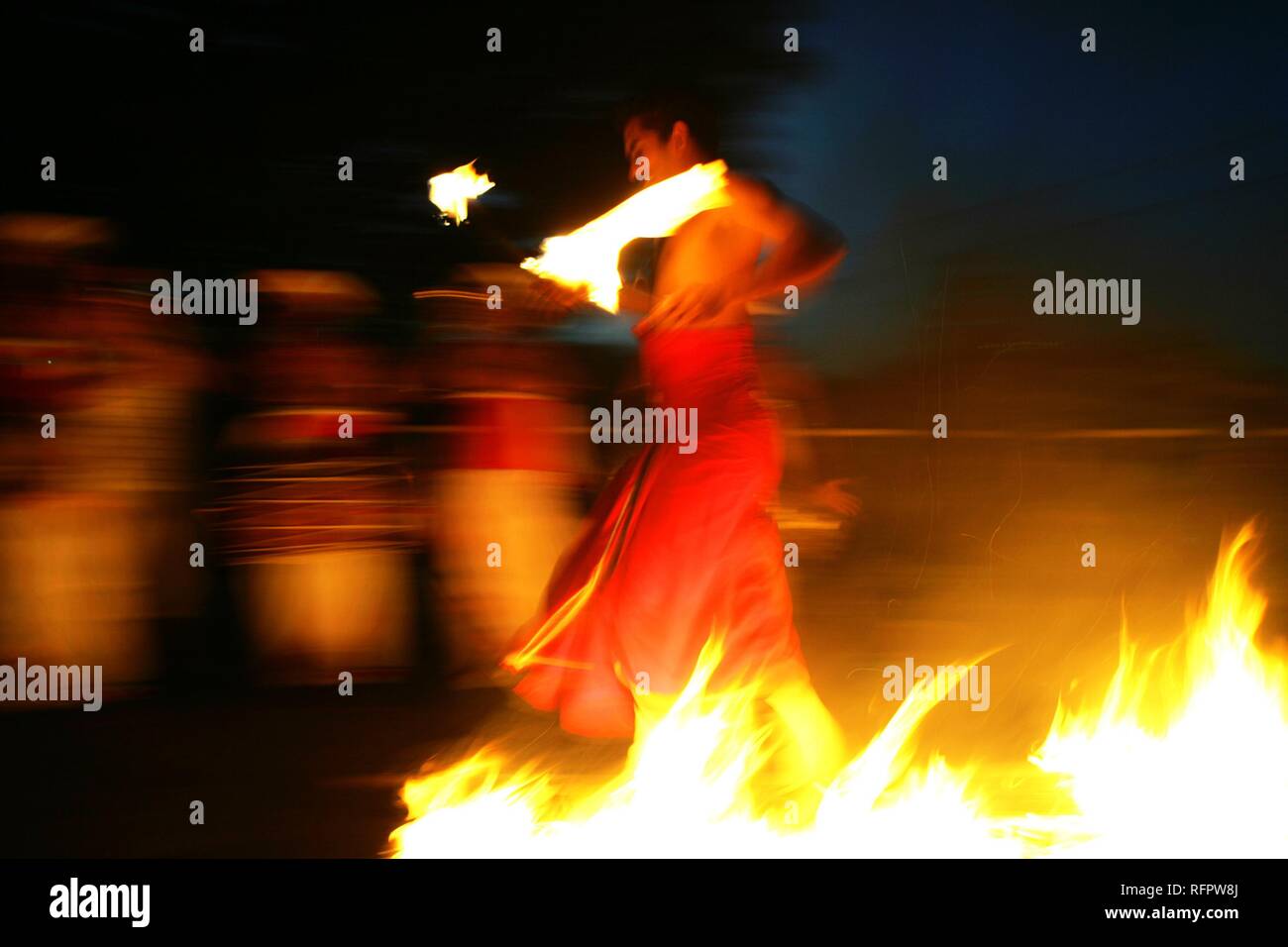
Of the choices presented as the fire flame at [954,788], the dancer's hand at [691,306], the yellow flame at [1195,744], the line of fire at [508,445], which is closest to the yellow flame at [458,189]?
the line of fire at [508,445]

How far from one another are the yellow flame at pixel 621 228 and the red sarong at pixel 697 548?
0.24 m

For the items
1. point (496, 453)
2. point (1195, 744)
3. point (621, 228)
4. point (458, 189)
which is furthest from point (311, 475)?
point (1195, 744)

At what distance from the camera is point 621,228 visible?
11.4 ft

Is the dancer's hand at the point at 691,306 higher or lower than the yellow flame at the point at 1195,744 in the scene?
higher

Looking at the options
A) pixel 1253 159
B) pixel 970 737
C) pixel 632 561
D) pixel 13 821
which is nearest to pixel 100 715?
pixel 13 821

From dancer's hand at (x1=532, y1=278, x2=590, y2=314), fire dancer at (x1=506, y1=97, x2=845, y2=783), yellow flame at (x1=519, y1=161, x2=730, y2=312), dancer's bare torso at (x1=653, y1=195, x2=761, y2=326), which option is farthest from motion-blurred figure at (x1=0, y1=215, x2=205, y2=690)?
dancer's bare torso at (x1=653, y1=195, x2=761, y2=326)

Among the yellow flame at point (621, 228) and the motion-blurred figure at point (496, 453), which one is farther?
the motion-blurred figure at point (496, 453)

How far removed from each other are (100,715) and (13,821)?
606mm

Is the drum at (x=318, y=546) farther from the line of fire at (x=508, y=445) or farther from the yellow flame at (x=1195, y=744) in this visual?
the yellow flame at (x=1195, y=744)

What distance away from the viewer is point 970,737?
164 inches

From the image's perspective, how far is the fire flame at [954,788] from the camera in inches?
139

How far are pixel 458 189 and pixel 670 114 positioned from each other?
2.87ft

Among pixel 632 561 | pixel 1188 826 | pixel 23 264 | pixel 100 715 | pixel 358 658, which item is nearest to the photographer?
pixel 632 561

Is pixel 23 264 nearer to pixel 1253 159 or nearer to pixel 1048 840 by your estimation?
pixel 1048 840
